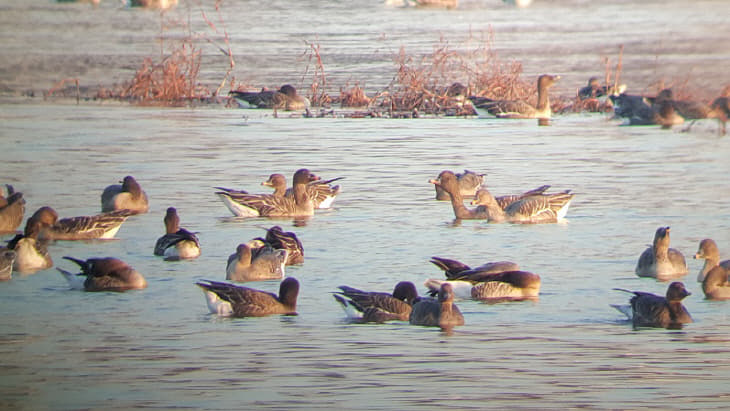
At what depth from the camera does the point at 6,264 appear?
13117 mm

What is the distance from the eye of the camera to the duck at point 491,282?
12.0 m

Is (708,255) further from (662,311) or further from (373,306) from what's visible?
(373,306)

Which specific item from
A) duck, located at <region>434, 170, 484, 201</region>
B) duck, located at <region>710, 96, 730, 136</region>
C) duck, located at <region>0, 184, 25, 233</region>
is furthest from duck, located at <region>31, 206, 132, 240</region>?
duck, located at <region>710, 96, 730, 136</region>

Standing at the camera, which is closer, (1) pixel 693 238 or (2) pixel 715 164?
(1) pixel 693 238

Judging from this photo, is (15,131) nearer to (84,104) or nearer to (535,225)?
(84,104)

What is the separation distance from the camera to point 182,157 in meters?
21.9

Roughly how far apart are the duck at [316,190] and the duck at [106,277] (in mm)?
4777

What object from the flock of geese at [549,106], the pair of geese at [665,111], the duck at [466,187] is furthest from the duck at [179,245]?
the pair of geese at [665,111]

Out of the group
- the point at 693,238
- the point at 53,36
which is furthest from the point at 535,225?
the point at 53,36

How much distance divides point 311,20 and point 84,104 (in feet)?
69.4

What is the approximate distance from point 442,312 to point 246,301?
1707mm

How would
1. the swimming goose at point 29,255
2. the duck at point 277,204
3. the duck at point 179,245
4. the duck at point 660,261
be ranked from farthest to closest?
the duck at point 277,204 → the duck at point 179,245 → the swimming goose at point 29,255 → the duck at point 660,261

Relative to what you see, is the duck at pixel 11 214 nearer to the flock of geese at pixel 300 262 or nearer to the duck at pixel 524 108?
the flock of geese at pixel 300 262

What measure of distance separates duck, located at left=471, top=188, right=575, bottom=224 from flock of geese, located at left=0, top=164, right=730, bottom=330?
0.5 inches
